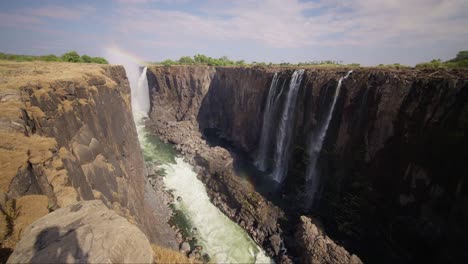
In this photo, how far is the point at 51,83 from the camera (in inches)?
396

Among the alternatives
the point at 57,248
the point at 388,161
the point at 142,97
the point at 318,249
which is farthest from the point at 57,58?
the point at 388,161

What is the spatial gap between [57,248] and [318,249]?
45.0 ft

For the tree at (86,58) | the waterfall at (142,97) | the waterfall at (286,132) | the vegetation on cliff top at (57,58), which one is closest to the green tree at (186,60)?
the waterfall at (142,97)

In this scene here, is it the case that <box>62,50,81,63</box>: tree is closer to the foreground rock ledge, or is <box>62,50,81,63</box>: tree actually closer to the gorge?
the gorge

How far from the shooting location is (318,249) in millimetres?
13453

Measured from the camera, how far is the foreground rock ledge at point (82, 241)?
3336 mm

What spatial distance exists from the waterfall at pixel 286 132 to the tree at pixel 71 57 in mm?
29238

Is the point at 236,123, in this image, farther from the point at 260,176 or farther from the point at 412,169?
the point at 412,169

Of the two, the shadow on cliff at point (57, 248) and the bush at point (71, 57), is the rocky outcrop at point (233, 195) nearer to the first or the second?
the shadow on cliff at point (57, 248)

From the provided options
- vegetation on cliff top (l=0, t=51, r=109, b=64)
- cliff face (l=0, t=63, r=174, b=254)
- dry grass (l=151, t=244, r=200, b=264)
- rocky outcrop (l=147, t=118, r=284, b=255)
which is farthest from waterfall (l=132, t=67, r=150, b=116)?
dry grass (l=151, t=244, r=200, b=264)

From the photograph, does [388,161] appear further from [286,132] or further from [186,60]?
[186,60]

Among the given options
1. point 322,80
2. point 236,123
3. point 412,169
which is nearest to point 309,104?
point 322,80

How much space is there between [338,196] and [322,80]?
30.6ft

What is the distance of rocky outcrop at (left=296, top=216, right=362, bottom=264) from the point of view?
12.9 meters
